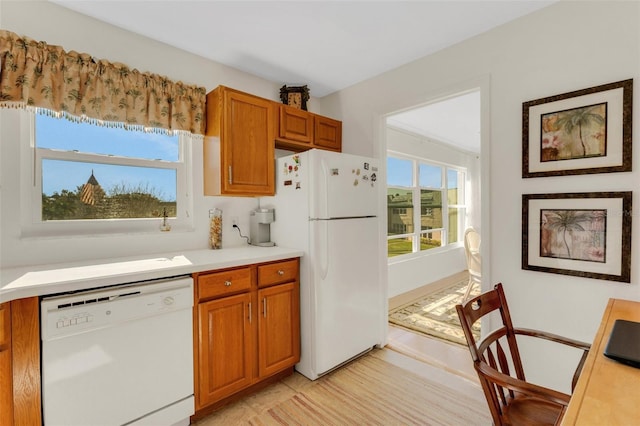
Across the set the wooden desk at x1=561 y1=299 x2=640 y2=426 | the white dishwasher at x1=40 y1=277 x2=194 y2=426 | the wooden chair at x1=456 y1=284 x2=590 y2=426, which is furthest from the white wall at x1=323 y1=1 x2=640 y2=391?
the white dishwasher at x1=40 y1=277 x2=194 y2=426

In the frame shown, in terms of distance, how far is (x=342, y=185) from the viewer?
234 cm

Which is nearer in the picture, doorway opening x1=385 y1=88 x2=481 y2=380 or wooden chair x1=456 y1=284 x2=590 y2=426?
wooden chair x1=456 y1=284 x2=590 y2=426

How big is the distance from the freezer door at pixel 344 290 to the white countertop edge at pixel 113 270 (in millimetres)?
241

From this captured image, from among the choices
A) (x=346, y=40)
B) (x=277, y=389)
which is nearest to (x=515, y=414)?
(x=277, y=389)

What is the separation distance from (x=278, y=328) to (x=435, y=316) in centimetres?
211

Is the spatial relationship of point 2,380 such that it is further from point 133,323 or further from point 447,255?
point 447,255

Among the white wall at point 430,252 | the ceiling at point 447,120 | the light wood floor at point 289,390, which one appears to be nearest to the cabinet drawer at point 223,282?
the light wood floor at point 289,390

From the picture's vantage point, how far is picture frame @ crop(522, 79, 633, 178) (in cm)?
161

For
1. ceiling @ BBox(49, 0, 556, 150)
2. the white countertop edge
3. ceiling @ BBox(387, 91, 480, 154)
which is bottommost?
the white countertop edge

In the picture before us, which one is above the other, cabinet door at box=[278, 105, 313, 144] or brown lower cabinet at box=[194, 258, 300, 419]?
cabinet door at box=[278, 105, 313, 144]

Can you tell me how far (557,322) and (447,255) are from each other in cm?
353

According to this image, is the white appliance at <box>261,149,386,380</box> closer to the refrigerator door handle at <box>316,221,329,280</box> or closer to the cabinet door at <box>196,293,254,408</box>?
the refrigerator door handle at <box>316,221,329,280</box>

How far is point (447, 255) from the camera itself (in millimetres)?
5262

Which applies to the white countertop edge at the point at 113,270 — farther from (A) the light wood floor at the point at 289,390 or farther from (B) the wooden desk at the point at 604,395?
(B) the wooden desk at the point at 604,395
